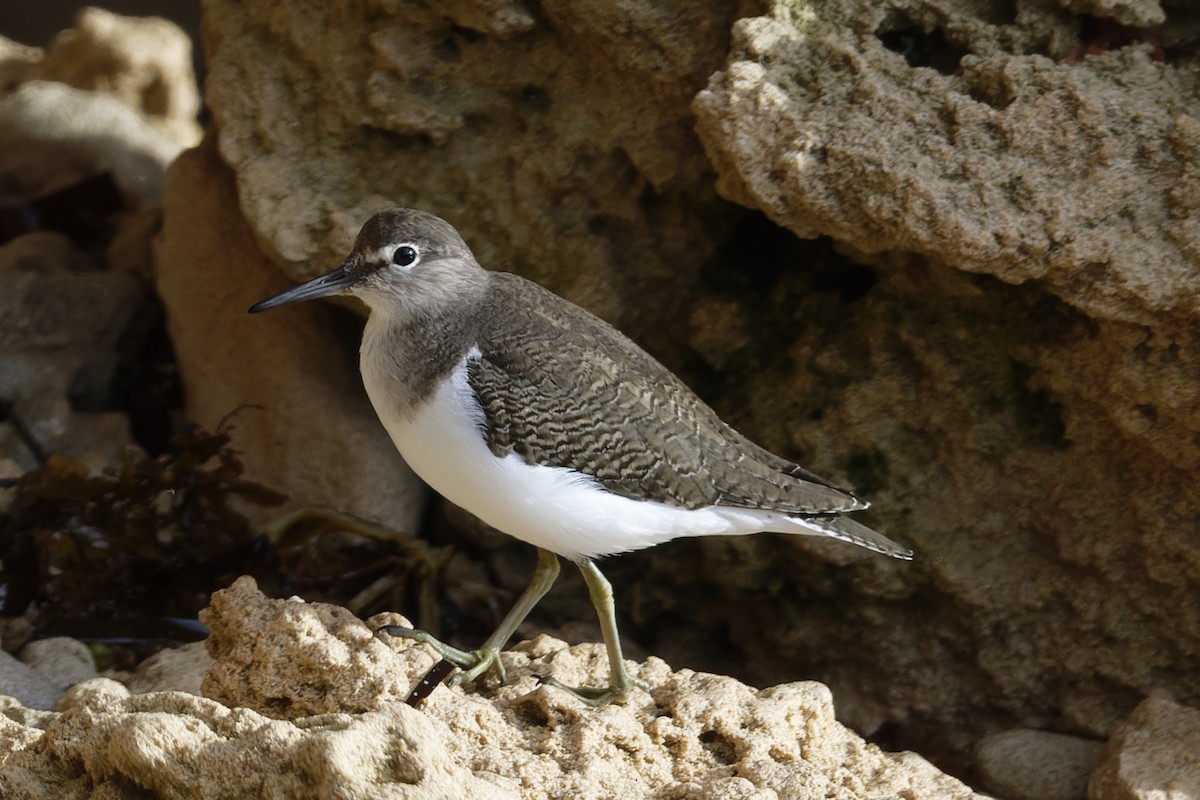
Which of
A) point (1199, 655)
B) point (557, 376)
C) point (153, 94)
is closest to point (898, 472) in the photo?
point (1199, 655)

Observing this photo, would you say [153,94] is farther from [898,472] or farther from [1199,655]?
[1199,655]

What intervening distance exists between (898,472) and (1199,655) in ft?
3.59

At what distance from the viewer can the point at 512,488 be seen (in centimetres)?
321

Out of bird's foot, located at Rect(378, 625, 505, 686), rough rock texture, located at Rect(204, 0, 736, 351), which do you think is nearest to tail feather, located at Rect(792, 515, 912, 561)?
bird's foot, located at Rect(378, 625, 505, 686)

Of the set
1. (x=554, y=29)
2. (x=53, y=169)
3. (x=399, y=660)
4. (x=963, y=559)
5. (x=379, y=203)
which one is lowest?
(x=53, y=169)

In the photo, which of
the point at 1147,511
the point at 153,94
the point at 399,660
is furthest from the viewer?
the point at 153,94

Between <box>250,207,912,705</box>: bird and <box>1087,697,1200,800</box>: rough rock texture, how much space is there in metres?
0.84

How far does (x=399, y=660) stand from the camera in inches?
123

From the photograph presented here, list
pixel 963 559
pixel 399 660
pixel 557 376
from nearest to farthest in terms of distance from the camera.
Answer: pixel 399 660
pixel 557 376
pixel 963 559

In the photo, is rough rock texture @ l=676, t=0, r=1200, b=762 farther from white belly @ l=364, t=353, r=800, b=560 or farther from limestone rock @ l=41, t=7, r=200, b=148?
limestone rock @ l=41, t=7, r=200, b=148

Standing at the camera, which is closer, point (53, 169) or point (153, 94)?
point (53, 169)

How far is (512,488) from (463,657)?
1.80 feet

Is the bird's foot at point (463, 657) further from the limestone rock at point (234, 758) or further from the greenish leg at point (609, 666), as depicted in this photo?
the limestone rock at point (234, 758)

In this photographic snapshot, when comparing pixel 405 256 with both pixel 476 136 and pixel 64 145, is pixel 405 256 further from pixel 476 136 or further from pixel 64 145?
pixel 64 145
